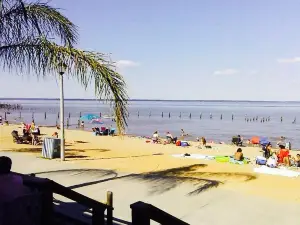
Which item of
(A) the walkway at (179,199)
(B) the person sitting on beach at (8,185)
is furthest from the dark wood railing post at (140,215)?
(A) the walkway at (179,199)

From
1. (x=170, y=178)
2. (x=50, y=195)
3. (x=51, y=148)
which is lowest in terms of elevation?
(x=170, y=178)

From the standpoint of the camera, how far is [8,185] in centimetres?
379

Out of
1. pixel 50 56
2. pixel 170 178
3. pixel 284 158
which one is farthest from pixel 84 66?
pixel 284 158

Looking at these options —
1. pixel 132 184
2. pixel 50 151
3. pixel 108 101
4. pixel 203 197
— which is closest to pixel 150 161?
pixel 50 151

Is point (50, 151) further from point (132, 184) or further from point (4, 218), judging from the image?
point (4, 218)

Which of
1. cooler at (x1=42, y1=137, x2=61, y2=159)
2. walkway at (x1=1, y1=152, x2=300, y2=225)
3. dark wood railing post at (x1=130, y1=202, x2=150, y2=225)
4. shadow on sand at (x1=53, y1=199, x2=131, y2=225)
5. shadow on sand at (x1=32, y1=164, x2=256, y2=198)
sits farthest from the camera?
cooler at (x1=42, y1=137, x2=61, y2=159)

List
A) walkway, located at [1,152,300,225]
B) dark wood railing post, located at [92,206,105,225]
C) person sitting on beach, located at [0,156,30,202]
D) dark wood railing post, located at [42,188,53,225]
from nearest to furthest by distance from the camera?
1. person sitting on beach, located at [0,156,30,202]
2. dark wood railing post, located at [42,188,53,225]
3. dark wood railing post, located at [92,206,105,225]
4. walkway, located at [1,152,300,225]

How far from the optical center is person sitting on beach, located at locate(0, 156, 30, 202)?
371 centimetres

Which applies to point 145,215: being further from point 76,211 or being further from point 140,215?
point 76,211

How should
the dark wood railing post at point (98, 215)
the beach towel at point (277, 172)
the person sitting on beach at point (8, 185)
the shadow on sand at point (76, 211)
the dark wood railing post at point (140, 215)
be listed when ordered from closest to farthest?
1. the dark wood railing post at point (140, 215)
2. the person sitting on beach at point (8, 185)
3. the dark wood railing post at point (98, 215)
4. the shadow on sand at point (76, 211)
5. the beach towel at point (277, 172)

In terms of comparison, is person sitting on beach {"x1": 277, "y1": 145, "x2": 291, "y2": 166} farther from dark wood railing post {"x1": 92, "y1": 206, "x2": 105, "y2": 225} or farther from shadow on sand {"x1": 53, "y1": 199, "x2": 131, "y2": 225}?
dark wood railing post {"x1": 92, "y1": 206, "x2": 105, "y2": 225}

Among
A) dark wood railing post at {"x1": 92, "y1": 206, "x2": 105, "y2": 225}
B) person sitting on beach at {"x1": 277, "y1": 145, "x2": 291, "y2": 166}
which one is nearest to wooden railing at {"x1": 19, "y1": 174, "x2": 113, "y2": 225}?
dark wood railing post at {"x1": 92, "y1": 206, "x2": 105, "y2": 225}

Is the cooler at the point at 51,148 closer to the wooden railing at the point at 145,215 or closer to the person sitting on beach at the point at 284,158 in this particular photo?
the person sitting on beach at the point at 284,158

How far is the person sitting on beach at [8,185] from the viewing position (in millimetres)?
3711
